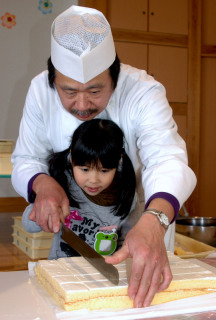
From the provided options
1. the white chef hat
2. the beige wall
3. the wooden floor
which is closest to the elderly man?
the white chef hat

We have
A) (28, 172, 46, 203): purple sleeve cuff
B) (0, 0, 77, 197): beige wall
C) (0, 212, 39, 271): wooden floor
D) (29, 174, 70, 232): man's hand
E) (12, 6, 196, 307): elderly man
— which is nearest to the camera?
(12, 6, 196, 307): elderly man

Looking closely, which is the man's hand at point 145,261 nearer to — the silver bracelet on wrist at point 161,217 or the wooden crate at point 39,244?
the silver bracelet on wrist at point 161,217

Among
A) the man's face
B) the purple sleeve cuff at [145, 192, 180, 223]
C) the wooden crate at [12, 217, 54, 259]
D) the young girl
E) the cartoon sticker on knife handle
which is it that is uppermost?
the man's face

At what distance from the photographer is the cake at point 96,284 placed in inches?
34.5

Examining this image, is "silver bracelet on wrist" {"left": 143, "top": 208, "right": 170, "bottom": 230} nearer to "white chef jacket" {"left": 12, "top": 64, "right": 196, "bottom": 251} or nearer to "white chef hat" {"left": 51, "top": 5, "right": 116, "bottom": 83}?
"white chef jacket" {"left": 12, "top": 64, "right": 196, "bottom": 251}

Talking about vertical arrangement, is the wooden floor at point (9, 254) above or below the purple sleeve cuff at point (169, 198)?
below

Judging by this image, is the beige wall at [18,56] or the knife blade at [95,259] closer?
the knife blade at [95,259]

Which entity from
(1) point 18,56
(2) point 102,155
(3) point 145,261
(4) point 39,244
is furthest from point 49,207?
(1) point 18,56

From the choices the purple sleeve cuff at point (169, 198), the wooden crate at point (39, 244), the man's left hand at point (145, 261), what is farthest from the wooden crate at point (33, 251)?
the man's left hand at point (145, 261)

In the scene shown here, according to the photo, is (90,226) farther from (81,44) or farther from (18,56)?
Result: (18,56)

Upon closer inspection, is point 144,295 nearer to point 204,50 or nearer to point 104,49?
point 104,49

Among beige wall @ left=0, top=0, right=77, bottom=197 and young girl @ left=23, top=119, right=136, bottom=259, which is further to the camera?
beige wall @ left=0, top=0, right=77, bottom=197

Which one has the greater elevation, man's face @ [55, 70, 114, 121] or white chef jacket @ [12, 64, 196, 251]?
man's face @ [55, 70, 114, 121]

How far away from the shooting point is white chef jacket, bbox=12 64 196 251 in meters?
1.11
